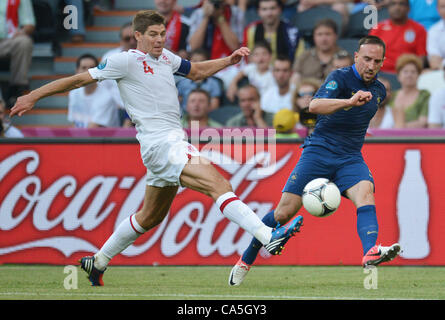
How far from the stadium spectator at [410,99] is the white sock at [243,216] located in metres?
5.19

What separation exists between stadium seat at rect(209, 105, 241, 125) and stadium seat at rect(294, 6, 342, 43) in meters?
2.01

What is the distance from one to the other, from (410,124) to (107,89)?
14.6 feet

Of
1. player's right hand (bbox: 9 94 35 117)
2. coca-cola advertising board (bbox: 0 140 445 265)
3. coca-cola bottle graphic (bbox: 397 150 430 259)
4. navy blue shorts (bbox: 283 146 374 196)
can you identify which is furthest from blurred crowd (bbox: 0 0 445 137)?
player's right hand (bbox: 9 94 35 117)

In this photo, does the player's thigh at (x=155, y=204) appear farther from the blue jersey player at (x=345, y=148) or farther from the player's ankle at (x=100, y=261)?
the blue jersey player at (x=345, y=148)

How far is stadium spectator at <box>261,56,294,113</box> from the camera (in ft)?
39.1

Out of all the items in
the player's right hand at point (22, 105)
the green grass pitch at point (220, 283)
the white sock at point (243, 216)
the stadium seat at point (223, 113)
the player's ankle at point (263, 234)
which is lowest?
the green grass pitch at point (220, 283)

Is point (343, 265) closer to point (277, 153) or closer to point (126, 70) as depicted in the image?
point (277, 153)

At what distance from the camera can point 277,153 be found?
978 cm

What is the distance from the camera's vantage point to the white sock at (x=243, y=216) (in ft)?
20.9

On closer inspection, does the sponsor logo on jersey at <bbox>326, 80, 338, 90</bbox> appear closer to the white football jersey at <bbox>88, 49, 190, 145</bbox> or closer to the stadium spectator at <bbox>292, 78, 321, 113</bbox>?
the white football jersey at <bbox>88, 49, 190, 145</bbox>

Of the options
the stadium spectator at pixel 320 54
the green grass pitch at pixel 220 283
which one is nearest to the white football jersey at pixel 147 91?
the green grass pitch at pixel 220 283

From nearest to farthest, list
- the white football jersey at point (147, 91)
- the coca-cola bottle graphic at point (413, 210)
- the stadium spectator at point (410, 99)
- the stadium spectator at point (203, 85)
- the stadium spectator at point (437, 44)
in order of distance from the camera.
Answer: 1. the white football jersey at point (147, 91)
2. the coca-cola bottle graphic at point (413, 210)
3. the stadium spectator at point (410, 99)
4. the stadium spectator at point (203, 85)
5. the stadium spectator at point (437, 44)

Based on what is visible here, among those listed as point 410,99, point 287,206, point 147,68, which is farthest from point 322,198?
point 410,99
